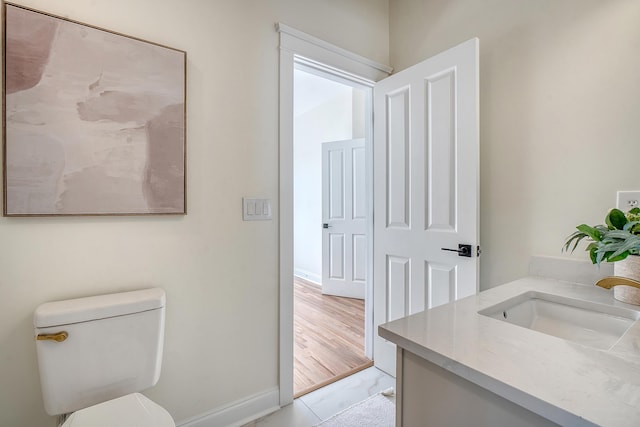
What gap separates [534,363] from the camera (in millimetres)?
610

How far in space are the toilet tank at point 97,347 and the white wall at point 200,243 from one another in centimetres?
14

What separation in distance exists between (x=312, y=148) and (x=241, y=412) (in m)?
3.76

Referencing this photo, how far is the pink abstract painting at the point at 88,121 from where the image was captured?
42.1 inches

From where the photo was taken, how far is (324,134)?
4465 mm

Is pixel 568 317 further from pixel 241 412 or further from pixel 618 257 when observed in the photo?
pixel 241 412

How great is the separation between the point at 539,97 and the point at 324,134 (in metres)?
3.26

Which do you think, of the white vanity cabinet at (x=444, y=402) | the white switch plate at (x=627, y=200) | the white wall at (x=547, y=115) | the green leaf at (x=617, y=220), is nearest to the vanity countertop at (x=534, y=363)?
the white vanity cabinet at (x=444, y=402)

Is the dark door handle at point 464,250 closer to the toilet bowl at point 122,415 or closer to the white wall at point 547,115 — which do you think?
the white wall at point 547,115

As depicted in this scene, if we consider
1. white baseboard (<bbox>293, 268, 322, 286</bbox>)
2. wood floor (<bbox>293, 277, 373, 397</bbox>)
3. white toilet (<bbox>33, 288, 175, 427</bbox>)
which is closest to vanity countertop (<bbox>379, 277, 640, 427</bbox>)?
white toilet (<bbox>33, 288, 175, 427</bbox>)

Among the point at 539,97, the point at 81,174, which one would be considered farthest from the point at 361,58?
the point at 81,174

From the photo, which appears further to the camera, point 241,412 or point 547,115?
point 241,412

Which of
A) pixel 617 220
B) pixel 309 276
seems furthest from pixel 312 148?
pixel 617 220

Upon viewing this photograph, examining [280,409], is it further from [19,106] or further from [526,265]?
[19,106]

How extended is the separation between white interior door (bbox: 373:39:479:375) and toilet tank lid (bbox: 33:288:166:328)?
53.2 inches
